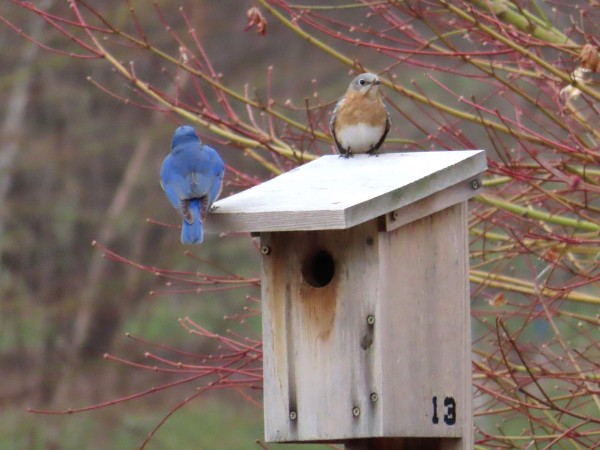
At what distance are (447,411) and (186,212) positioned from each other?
0.97 m

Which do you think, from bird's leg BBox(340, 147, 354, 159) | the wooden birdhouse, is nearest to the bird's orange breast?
bird's leg BBox(340, 147, 354, 159)

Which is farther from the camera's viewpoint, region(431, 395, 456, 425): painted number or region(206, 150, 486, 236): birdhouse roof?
region(431, 395, 456, 425): painted number

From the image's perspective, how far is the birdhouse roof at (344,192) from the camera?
11.2 ft

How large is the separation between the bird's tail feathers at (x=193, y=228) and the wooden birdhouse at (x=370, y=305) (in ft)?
0.16

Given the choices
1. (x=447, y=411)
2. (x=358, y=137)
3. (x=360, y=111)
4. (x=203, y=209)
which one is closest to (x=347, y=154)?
(x=358, y=137)

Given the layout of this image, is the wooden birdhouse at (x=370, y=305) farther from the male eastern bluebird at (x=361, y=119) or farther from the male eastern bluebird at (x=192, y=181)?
the male eastern bluebird at (x=361, y=119)

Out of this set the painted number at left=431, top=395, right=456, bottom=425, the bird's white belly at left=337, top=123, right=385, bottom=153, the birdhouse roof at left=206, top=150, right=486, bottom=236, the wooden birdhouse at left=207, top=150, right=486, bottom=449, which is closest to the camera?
the birdhouse roof at left=206, top=150, right=486, bottom=236

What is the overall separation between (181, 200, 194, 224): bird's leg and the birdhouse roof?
2.2 inches

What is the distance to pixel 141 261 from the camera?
14.0 meters

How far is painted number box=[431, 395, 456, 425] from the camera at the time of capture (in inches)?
143

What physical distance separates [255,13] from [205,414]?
11.6m

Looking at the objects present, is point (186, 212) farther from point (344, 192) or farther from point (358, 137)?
point (358, 137)

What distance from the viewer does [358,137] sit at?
4.55 meters

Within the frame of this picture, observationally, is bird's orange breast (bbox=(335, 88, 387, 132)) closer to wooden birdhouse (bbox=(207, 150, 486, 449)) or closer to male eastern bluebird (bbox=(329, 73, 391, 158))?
male eastern bluebird (bbox=(329, 73, 391, 158))
